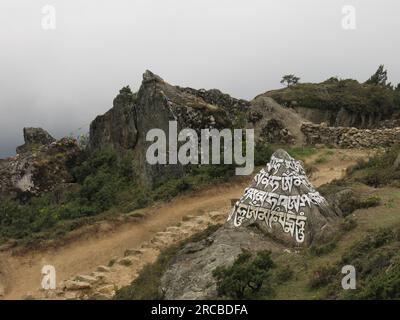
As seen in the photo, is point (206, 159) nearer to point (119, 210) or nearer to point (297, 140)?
point (119, 210)

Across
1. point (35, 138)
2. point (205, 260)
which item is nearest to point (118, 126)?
point (35, 138)

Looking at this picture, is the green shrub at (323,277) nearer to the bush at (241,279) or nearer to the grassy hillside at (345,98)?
the bush at (241,279)

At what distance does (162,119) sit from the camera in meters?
23.9

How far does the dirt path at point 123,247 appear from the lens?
15922 mm

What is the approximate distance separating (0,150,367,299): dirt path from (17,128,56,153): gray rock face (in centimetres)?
1205

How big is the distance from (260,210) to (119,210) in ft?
26.4

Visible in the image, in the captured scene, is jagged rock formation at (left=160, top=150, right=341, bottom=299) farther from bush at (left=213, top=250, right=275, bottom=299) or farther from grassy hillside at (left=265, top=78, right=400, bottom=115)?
grassy hillside at (left=265, top=78, right=400, bottom=115)

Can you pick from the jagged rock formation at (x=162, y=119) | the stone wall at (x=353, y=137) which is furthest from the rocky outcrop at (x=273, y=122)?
the stone wall at (x=353, y=137)

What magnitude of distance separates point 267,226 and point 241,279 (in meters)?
3.02

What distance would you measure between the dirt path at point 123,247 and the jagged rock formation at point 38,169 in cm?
730

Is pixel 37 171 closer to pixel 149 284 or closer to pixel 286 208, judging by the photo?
pixel 149 284

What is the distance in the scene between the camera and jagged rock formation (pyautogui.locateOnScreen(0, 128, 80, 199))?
25.2 metres
